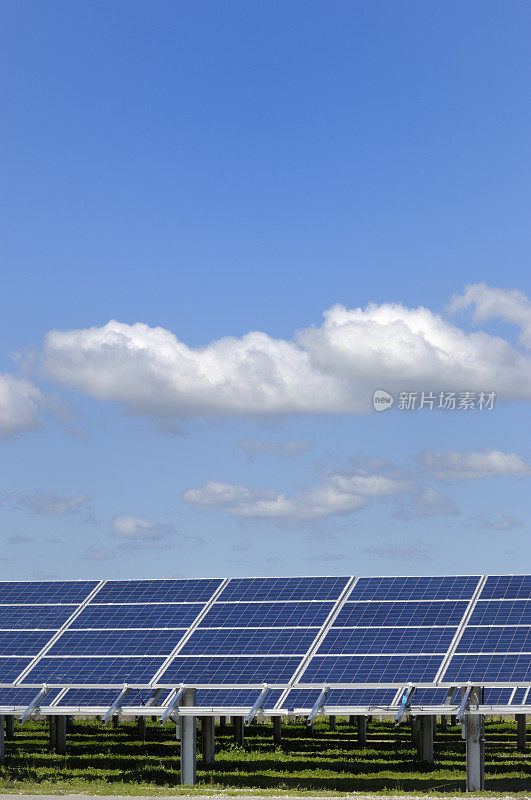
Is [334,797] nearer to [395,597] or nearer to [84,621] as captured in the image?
[395,597]

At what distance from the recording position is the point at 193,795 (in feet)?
109

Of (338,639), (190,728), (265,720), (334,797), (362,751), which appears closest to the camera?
(334,797)

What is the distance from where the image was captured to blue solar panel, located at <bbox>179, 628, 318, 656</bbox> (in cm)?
3794

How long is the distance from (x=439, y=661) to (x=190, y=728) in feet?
28.1

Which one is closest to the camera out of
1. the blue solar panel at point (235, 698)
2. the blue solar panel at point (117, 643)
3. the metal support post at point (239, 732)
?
the blue solar panel at point (235, 698)

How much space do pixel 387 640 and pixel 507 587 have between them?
5.93 m

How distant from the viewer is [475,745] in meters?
34.0

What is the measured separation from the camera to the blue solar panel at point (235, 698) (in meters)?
34.9

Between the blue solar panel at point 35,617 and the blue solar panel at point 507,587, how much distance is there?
1690 centimetres

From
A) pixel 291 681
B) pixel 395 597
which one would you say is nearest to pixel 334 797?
pixel 291 681

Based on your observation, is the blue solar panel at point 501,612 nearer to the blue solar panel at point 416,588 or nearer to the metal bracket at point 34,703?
the blue solar panel at point 416,588

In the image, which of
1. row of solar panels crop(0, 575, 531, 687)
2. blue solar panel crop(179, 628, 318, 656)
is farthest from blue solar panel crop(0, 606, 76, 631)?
blue solar panel crop(179, 628, 318, 656)

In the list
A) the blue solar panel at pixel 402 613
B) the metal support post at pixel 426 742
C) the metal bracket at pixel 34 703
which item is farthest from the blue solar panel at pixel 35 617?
the metal support post at pixel 426 742

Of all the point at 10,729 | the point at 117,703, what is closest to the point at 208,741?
the point at 117,703
